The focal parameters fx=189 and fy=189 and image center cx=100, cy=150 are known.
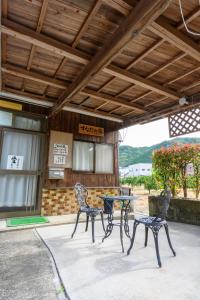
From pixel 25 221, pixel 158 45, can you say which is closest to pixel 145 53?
pixel 158 45

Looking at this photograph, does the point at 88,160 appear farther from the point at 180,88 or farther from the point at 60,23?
the point at 60,23

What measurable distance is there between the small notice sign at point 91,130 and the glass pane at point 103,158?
1.31ft

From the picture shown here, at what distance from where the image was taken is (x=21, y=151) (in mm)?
4914

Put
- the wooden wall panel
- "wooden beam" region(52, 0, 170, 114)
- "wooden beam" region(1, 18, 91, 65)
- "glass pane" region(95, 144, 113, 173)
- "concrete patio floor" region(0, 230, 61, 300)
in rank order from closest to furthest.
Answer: "concrete patio floor" region(0, 230, 61, 300) < "wooden beam" region(52, 0, 170, 114) < "wooden beam" region(1, 18, 91, 65) < the wooden wall panel < "glass pane" region(95, 144, 113, 173)

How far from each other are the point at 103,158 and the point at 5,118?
9.96ft

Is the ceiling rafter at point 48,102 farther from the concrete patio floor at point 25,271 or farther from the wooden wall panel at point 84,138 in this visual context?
the concrete patio floor at point 25,271

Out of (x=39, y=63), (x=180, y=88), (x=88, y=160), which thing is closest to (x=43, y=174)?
(x=88, y=160)

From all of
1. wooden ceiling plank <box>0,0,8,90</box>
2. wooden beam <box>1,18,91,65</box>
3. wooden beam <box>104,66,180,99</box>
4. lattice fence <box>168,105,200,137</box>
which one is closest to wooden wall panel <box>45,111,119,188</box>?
wooden ceiling plank <box>0,0,8,90</box>

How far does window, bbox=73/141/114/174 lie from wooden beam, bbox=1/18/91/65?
9.82 ft

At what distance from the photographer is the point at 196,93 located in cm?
417

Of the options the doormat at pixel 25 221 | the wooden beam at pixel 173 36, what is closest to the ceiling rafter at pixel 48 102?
the doormat at pixel 25 221

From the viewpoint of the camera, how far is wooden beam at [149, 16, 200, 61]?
2.32m

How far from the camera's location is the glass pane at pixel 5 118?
4.68 metres

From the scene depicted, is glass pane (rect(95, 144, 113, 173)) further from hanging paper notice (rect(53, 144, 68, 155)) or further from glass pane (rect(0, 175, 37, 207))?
glass pane (rect(0, 175, 37, 207))
